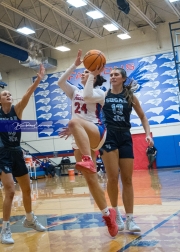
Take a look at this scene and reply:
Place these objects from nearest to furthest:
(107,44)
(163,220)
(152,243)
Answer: (152,243)
(163,220)
(107,44)

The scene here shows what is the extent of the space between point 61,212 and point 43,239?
78.0 inches

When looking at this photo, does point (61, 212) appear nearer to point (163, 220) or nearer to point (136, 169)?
point (163, 220)

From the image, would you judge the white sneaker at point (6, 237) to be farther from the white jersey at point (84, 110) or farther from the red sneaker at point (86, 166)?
the white jersey at point (84, 110)

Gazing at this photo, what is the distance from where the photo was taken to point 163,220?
15.9ft

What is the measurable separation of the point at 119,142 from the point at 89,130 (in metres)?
0.63

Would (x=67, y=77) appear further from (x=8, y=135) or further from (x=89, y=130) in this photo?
(x=8, y=135)

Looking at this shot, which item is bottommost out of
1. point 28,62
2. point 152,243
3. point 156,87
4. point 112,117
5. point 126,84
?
point 152,243

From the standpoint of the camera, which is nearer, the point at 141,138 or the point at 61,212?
the point at 61,212

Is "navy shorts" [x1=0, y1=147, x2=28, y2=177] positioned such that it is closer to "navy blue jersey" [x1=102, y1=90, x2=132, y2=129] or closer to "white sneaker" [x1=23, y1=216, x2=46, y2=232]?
"white sneaker" [x1=23, y1=216, x2=46, y2=232]

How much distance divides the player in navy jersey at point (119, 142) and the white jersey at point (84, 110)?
36cm

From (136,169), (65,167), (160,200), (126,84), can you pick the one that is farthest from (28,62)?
(126,84)

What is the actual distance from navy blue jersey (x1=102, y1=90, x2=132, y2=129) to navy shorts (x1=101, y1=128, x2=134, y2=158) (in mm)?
77

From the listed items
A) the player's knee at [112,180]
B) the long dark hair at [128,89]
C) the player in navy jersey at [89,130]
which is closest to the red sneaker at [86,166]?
the player in navy jersey at [89,130]

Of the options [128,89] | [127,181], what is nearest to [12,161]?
[127,181]
